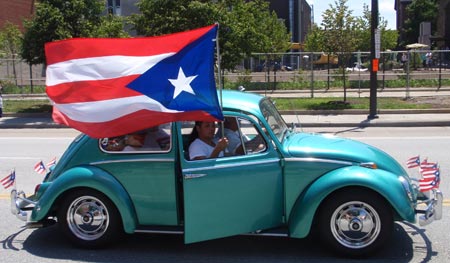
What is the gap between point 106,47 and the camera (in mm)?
5098

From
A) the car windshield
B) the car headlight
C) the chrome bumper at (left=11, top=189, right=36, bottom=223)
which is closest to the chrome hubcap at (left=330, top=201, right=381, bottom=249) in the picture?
the car headlight

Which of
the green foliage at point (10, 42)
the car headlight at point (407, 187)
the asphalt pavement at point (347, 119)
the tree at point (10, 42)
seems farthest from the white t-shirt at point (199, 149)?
the tree at point (10, 42)

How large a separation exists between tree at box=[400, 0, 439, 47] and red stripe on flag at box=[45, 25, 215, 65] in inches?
3473

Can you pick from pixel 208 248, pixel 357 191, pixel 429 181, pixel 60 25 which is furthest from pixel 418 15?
pixel 208 248

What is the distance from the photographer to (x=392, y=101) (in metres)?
21.3

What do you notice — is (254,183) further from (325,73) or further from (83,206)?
(325,73)

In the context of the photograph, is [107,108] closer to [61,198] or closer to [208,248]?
[61,198]

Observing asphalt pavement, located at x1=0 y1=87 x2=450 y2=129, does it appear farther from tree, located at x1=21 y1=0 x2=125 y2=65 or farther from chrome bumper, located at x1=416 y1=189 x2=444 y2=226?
chrome bumper, located at x1=416 y1=189 x2=444 y2=226

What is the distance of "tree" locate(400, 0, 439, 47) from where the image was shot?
86.9 metres

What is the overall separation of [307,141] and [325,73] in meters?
21.9

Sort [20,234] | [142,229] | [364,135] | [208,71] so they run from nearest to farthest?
[208,71]
[142,229]
[20,234]
[364,135]

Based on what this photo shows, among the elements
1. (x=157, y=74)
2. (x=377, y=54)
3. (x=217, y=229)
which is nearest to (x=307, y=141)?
(x=217, y=229)

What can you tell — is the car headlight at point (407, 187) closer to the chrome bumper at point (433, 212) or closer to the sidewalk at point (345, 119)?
the chrome bumper at point (433, 212)

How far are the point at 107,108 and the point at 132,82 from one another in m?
0.33
